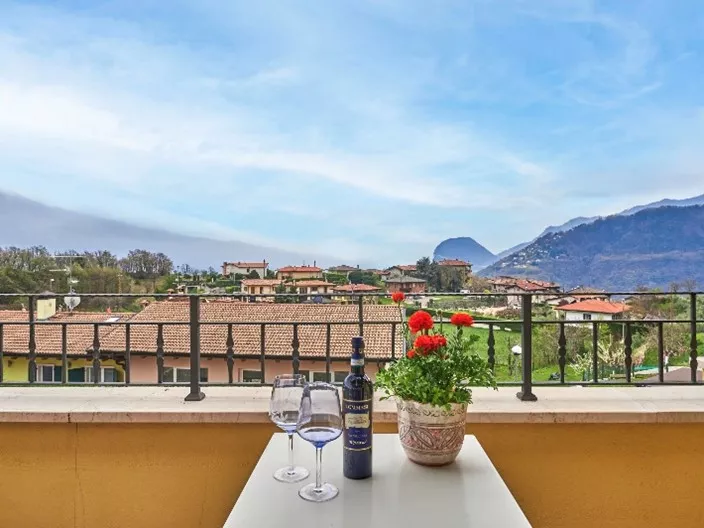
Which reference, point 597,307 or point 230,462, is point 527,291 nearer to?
point 597,307

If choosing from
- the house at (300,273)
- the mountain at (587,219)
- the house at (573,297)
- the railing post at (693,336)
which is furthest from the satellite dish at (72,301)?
the mountain at (587,219)

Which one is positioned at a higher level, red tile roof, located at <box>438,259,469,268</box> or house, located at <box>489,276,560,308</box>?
red tile roof, located at <box>438,259,469,268</box>

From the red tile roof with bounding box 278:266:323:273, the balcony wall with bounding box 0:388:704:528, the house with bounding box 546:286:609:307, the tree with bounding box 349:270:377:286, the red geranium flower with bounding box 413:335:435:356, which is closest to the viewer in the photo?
the red geranium flower with bounding box 413:335:435:356

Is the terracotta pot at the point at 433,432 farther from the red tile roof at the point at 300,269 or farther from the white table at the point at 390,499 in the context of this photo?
the red tile roof at the point at 300,269

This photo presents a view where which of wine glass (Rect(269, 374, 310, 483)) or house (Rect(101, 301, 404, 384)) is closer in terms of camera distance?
wine glass (Rect(269, 374, 310, 483))

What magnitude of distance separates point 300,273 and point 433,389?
2601 mm

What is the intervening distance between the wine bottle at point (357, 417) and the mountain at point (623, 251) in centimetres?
258

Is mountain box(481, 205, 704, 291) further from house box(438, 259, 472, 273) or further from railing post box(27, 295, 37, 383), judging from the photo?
railing post box(27, 295, 37, 383)

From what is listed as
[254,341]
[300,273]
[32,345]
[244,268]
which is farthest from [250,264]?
[32,345]

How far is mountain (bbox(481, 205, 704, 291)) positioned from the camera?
3990mm

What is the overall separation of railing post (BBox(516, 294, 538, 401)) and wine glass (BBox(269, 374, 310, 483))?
3.87 ft

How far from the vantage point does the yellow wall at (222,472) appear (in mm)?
1869

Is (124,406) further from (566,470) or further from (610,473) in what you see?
(610,473)

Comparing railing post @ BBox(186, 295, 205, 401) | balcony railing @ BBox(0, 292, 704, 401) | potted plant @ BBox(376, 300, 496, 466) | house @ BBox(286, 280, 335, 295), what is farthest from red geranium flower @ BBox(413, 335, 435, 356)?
house @ BBox(286, 280, 335, 295)
